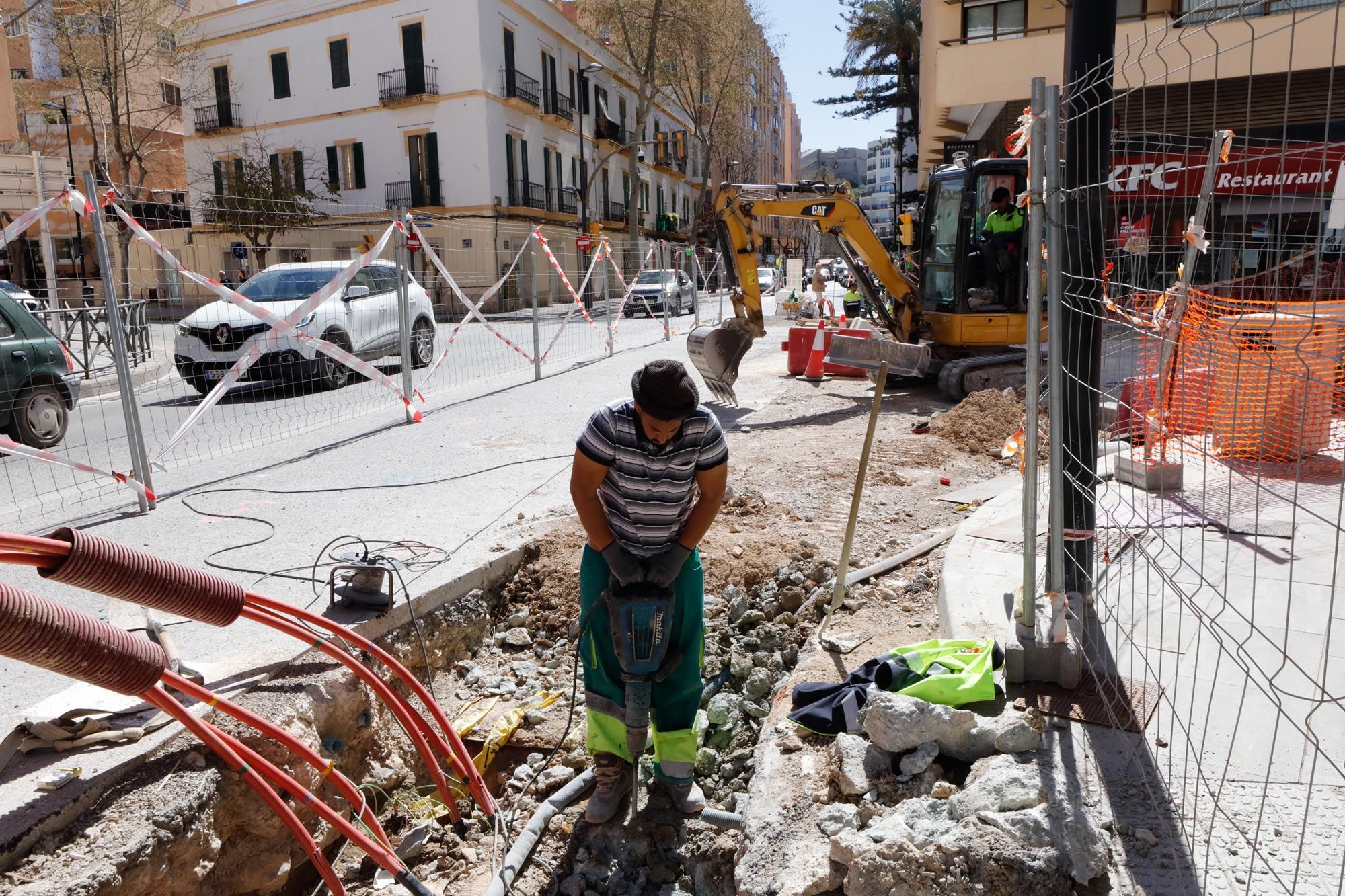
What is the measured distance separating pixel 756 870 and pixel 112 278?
5930mm

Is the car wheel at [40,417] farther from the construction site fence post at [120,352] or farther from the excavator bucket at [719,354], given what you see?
the excavator bucket at [719,354]

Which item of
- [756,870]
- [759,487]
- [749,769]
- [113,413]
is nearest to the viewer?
[756,870]

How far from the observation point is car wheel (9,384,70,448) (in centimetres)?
888

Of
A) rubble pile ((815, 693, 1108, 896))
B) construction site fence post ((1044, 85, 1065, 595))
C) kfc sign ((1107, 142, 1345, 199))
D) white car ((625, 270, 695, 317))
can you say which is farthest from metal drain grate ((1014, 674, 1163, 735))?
white car ((625, 270, 695, 317))

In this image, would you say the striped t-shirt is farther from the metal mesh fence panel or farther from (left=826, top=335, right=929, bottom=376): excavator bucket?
the metal mesh fence panel

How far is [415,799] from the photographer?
4035mm

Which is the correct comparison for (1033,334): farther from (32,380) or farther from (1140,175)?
(32,380)

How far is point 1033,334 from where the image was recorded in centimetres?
334

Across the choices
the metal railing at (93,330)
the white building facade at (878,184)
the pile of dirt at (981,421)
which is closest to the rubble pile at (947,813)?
the pile of dirt at (981,421)

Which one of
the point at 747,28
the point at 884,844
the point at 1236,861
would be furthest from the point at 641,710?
the point at 747,28

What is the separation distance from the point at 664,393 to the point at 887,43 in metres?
45.7

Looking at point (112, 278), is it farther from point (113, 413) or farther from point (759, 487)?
point (113, 413)

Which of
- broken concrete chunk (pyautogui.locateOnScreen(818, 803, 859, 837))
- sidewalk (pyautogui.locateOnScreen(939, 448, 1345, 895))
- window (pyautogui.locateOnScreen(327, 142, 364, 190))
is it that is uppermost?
window (pyautogui.locateOnScreen(327, 142, 364, 190))

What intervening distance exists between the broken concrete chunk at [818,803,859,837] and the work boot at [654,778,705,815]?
0.83m
